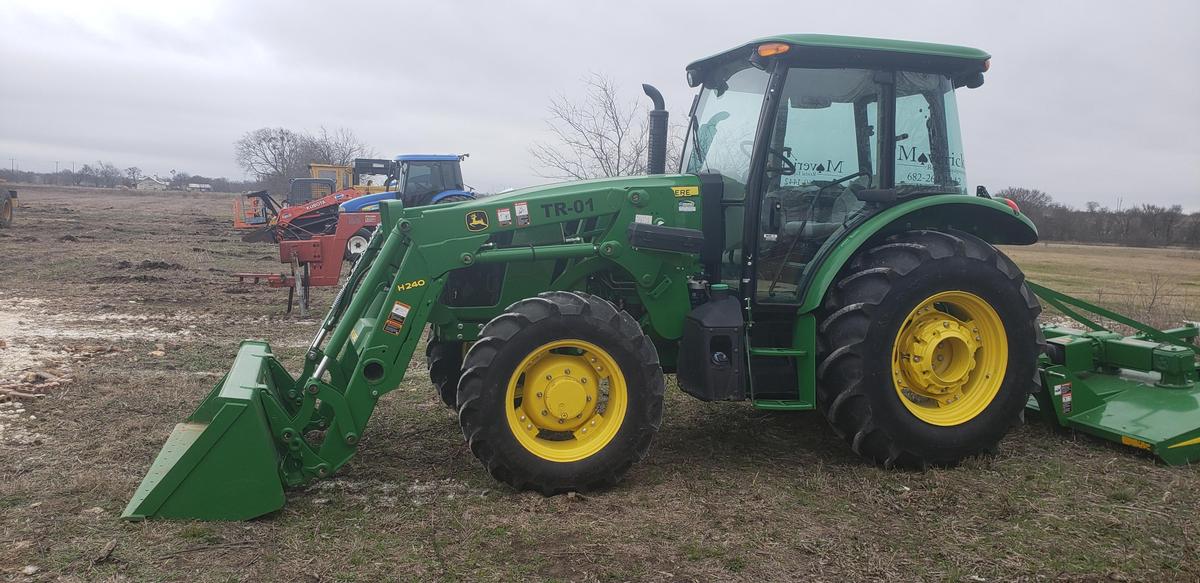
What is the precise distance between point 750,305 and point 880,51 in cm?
171

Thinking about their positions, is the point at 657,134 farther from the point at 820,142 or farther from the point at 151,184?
the point at 151,184

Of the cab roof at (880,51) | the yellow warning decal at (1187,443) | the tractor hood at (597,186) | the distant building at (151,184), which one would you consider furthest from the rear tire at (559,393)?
the distant building at (151,184)

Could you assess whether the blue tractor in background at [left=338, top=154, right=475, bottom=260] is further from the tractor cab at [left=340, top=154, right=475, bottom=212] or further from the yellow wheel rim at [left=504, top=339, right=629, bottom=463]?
the yellow wheel rim at [left=504, top=339, right=629, bottom=463]

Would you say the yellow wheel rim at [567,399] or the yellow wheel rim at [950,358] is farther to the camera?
the yellow wheel rim at [950,358]

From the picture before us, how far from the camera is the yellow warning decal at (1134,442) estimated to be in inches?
192

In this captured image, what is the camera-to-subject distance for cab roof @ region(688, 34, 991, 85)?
15.4 ft

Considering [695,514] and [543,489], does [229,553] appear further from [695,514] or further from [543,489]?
[695,514]

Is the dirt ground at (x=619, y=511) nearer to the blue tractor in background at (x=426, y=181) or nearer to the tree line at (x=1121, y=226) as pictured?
the blue tractor in background at (x=426, y=181)

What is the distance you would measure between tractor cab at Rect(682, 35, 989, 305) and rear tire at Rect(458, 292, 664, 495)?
108cm

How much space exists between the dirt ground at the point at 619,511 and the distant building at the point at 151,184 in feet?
291

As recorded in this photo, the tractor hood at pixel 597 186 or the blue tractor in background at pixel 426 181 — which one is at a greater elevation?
the blue tractor in background at pixel 426 181

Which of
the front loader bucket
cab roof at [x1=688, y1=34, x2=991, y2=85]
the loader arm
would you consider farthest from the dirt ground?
cab roof at [x1=688, y1=34, x2=991, y2=85]

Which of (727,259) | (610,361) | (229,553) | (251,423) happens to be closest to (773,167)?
(727,259)

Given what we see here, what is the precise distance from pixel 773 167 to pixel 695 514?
212 centimetres
